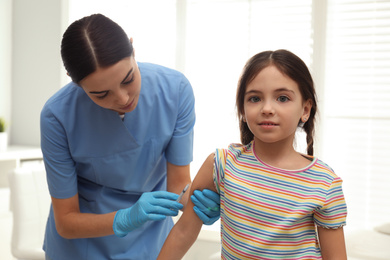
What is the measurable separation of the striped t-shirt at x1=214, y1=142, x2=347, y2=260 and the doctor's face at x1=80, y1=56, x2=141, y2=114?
0.34 metres

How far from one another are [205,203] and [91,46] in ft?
1.62

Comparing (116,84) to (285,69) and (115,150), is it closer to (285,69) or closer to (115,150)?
(115,150)

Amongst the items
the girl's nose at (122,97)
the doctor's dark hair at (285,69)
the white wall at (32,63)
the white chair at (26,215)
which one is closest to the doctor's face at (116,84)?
the girl's nose at (122,97)

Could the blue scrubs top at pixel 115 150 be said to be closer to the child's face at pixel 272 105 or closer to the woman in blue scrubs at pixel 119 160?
the woman in blue scrubs at pixel 119 160

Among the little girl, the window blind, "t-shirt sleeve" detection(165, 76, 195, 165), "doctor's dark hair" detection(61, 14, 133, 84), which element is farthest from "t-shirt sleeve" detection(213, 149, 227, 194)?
the window blind

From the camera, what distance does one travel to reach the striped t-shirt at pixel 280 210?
1.09 m

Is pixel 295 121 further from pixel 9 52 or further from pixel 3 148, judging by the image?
pixel 9 52

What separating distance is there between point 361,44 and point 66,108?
6.64 ft

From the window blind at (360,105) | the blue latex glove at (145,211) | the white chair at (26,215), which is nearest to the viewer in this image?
the blue latex glove at (145,211)

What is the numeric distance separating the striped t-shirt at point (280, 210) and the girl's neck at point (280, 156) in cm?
3

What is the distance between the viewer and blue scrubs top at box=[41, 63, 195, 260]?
1.40 metres

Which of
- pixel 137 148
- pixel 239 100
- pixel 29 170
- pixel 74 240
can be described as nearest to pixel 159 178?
pixel 137 148

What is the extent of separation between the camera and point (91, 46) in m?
1.17

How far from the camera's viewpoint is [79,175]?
1.51m
